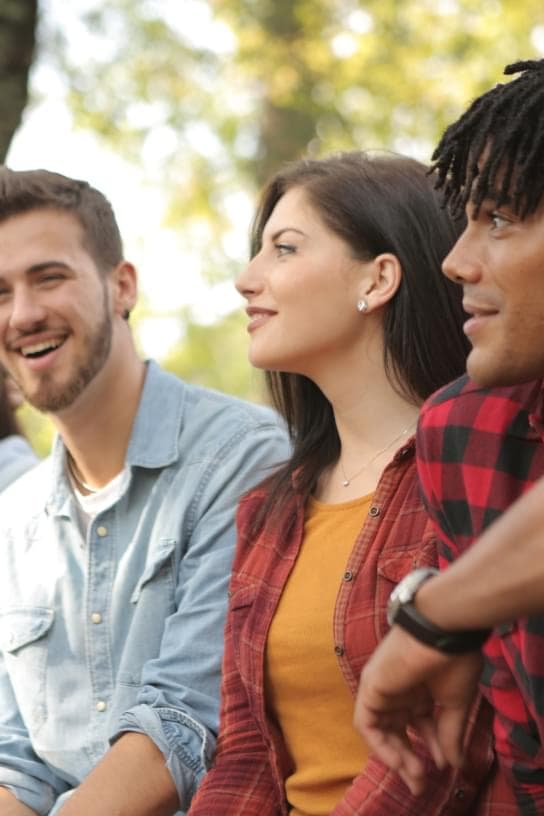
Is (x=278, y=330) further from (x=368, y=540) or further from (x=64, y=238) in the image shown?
(x=64, y=238)

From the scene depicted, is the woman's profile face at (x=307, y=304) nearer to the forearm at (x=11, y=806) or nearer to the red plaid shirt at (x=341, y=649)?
the red plaid shirt at (x=341, y=649)

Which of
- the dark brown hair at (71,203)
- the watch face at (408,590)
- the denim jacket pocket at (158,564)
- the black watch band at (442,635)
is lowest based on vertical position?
the denim jacket pocket at (158,564)

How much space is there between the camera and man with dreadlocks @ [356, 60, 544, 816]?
178cm

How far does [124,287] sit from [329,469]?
1.25 meters

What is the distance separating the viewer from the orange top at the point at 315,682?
115 inches

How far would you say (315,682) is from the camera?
9.65ft

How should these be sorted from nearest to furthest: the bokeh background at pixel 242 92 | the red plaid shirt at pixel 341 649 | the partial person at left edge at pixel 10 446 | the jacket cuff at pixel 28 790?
the red plaid shirt at pixel 341 649, the jacket cuff at pixel 28 790, the partial person at left edge at pixel 10 446, the bokeh background at pixel 242 92

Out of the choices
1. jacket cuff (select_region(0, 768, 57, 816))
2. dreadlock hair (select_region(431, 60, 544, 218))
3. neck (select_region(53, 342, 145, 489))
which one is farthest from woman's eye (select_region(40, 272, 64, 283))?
dreadlock hair (select_region(431, 60, 544, 218))

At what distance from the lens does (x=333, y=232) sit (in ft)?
10.7

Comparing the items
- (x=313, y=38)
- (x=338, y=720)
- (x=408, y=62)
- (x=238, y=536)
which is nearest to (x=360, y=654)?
(x=338, y=720)

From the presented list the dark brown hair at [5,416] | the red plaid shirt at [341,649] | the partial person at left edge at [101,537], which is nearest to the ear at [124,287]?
the partial person at left edge at [101,537]

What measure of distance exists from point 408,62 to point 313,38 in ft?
4.86

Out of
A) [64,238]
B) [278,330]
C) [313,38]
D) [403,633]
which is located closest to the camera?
[403,633]

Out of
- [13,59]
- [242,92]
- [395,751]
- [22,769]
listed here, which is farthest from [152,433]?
[242,92]
